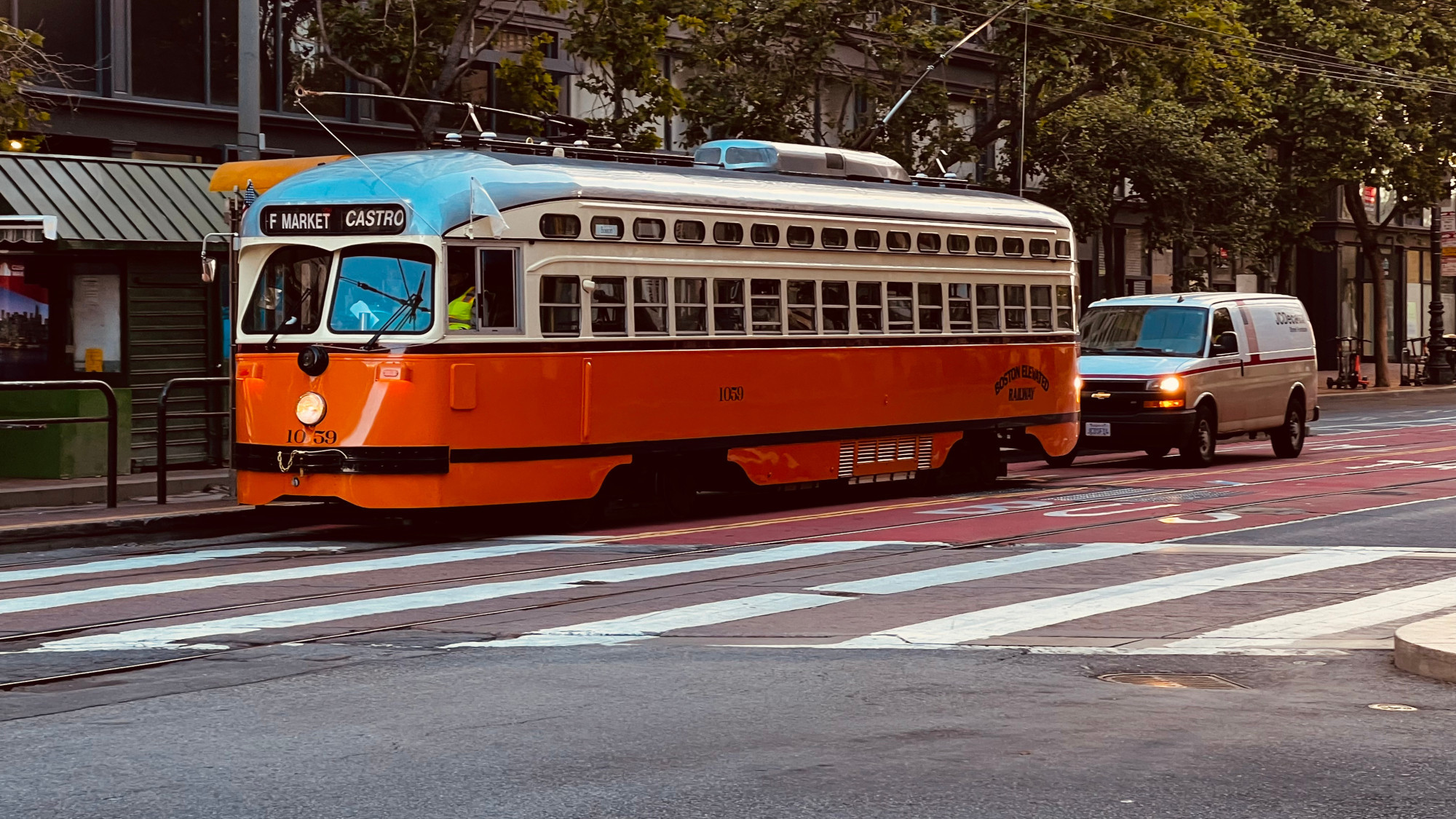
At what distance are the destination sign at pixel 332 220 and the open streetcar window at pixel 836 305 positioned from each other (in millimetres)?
4689

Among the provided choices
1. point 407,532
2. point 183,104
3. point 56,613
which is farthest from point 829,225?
point 183,104

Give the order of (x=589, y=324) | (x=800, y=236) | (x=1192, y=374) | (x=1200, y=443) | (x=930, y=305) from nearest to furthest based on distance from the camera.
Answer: (x=589, y=324) < (x=800, y=236) < (x=930, y=305) < (x=1192, y=374) < (x=1200, y=443)

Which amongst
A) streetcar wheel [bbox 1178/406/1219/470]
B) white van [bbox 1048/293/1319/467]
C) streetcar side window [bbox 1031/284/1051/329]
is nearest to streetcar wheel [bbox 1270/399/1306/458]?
white van [bbox 1048/293/1319/467]

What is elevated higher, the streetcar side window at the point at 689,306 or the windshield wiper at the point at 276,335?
the streetcar side window at the point at 689,306

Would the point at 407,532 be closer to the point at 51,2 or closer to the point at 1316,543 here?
the point at 1316,543

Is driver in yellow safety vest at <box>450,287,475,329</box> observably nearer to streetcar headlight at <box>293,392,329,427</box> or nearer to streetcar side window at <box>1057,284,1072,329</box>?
streetcar headlight at <box>293,392,329,427</box>

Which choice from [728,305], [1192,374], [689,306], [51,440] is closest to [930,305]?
[728,305]

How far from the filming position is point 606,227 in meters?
16.4

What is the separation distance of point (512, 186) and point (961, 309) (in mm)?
6313

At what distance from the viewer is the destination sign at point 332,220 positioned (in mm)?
15500

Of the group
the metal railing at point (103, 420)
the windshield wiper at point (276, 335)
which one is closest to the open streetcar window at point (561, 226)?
the windshield wiper at point (276, 335)

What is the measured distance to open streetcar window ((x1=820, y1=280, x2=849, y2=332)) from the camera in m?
18.7

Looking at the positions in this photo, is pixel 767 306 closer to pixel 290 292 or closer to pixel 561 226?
pixel 561 226

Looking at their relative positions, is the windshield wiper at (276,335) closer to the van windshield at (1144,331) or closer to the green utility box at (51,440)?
the green utility box at (51,440)
